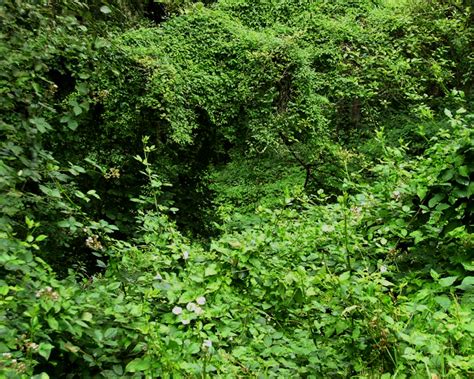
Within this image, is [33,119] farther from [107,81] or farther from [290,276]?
[107,81]

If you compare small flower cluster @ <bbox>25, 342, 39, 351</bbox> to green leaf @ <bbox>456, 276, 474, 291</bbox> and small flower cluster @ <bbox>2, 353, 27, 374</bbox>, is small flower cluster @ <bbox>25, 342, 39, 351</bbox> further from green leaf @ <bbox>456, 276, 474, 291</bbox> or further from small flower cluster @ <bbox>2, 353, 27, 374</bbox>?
green leaf @ <bbox>456, 276, 474, 291</bbox>

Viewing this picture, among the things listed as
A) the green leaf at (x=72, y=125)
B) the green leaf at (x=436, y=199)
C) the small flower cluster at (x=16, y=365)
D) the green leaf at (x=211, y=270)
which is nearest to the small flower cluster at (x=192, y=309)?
the green leaf at (x=211, y=270)

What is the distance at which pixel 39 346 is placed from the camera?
4.93 ft

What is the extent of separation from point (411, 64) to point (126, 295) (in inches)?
253

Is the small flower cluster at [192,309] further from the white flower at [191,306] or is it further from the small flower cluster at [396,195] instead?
the small flower cluster at [396,195]

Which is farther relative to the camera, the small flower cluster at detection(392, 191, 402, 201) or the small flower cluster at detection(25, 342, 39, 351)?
the small flower cluster at detection(392, 191, 402, 201)

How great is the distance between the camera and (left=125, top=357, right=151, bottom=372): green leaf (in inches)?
66.7

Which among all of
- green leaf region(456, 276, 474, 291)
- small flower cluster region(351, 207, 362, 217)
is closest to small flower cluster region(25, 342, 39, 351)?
green leaf region(456, 276, 474, 291)

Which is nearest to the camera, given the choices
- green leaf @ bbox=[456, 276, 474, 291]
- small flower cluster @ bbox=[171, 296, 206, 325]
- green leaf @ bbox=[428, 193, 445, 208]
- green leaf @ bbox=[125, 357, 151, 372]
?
green leaf @ bbox=[125, 357, 151, 372]

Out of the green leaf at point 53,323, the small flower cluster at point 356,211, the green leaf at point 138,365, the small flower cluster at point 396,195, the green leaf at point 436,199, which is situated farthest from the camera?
the small flower cluster at point 356,211

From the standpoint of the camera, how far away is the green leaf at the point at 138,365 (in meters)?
1.69

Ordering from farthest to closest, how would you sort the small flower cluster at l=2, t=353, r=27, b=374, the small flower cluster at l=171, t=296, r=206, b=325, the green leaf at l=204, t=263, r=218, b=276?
the green leaf at l=204, t=263, r=218, b=276
the small flower cluster at l=171, t=296, r=206, b=325
the small flower cluster at l=2, t=353, r=27, b=374

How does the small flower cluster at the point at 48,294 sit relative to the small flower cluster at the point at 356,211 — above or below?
below

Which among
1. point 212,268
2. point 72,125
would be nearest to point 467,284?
point 212,268
